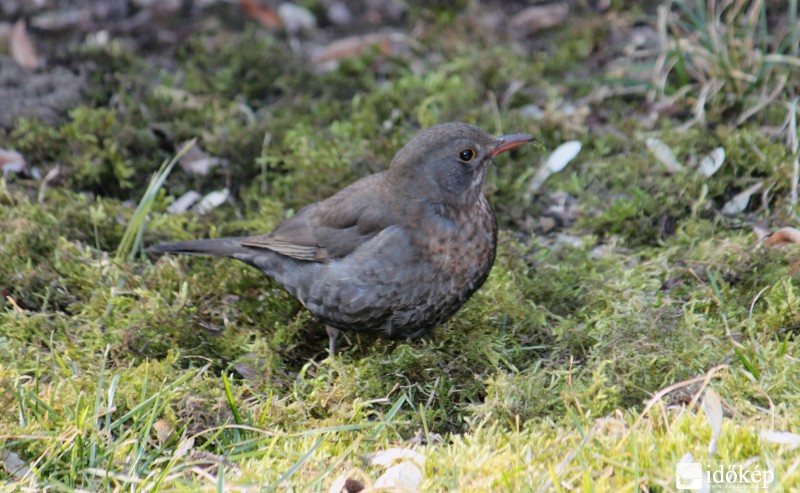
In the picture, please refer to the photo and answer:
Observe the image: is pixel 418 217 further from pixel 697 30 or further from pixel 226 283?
pixel 697 30

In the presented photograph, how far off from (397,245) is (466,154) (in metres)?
0.61

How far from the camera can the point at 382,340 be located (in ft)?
15.6

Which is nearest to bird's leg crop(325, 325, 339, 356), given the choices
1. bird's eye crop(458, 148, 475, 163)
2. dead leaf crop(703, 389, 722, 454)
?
bird's eye crop(458, 148, 475, 163)

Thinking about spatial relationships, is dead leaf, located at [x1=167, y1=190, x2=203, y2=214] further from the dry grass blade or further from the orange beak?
the orange beak

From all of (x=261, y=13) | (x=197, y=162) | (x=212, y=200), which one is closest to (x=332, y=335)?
(x=212, y=200)

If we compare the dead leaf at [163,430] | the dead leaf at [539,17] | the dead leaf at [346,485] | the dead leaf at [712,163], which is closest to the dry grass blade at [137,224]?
the dead leaf at [163,430]

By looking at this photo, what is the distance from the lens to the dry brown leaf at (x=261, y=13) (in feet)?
24.4

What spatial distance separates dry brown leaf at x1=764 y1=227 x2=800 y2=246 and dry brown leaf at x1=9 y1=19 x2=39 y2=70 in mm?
5073

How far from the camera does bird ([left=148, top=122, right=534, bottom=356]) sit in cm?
A: 430

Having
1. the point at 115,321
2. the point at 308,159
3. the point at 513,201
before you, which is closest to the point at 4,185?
the point at 115,321

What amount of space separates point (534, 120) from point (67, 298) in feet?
10.3

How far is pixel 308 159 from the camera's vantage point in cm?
585

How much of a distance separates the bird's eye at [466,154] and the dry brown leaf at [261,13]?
341 centimetres

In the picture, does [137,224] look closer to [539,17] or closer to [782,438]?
[782,438]
